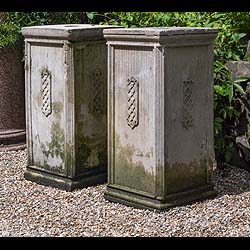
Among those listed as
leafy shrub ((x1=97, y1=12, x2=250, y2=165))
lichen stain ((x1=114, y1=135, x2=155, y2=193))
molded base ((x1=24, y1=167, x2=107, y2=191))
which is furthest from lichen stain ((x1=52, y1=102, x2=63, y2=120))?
leafy shrub ((x1=97, y1=12, x2=250, y2=165))

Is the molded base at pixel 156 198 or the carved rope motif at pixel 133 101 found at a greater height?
the carved rope motif at pixel 133 101

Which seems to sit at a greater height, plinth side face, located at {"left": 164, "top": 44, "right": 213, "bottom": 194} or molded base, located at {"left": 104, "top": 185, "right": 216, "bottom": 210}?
plinth side face, located at {"left": 164, "top": 44, "right": 213, "bottom": 194}

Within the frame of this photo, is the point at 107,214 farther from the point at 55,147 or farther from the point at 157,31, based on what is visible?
the point at 157,31

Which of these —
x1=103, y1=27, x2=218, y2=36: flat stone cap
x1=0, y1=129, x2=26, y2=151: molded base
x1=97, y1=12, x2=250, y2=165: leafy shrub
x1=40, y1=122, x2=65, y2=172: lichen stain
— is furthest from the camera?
x1=0, y1=129, x2=26, y2=151: molded base

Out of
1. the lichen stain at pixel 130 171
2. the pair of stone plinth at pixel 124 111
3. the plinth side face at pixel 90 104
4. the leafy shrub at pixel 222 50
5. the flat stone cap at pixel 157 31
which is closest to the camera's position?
the flat stone cap at pixel 157 31

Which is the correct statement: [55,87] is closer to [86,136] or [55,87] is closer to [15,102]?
[86,136]

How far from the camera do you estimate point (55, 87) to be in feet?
17.5

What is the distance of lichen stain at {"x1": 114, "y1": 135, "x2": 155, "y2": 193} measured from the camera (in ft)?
15.8

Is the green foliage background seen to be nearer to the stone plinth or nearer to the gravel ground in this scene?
the gravel ground

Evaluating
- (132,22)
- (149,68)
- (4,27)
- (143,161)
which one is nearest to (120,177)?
(143,161)

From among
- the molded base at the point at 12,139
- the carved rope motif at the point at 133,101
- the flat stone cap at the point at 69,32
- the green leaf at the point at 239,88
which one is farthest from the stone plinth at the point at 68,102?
the molded base at the point at 12,139

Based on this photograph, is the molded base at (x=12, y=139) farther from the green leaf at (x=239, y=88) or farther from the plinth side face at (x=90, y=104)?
the green leaf at (x=239, y=88)

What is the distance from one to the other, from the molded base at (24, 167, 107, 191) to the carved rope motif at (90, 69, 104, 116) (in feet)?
1.58

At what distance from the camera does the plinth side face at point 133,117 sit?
15.4 feet
